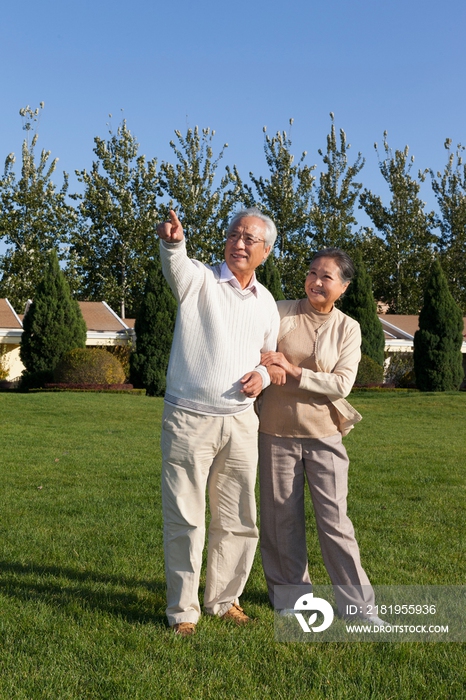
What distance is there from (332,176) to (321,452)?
34453 millimetres

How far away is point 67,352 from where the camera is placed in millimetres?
21703

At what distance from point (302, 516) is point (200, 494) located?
0.66m

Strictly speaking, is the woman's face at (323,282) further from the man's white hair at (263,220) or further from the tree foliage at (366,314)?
the tree foliage at (366,314)

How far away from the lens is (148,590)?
13.5 feet

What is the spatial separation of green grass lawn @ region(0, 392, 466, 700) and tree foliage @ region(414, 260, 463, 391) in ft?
52.4

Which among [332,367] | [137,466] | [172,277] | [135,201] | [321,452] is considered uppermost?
[135,201]

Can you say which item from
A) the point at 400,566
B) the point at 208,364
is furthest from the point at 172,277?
the point at 400,566

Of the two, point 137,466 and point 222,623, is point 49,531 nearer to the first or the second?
point 222,623

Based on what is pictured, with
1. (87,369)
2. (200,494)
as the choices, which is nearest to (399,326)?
(87,369)

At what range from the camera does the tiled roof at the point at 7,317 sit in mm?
26359

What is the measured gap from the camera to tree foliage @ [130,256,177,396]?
22.8 m

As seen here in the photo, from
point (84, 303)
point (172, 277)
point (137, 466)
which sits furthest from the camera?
point (84, 303)

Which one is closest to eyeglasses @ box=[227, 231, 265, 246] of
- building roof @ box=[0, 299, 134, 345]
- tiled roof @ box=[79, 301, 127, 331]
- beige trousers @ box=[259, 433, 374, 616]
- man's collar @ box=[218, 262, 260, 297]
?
man's collar @ box=[218, 262, 260, 297]
